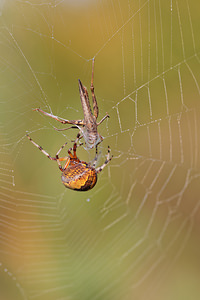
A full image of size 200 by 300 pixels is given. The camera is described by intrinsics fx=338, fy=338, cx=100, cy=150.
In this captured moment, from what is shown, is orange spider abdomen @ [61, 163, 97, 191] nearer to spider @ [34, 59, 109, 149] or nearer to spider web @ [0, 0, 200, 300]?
spider @ [34, 59, 109, 149]

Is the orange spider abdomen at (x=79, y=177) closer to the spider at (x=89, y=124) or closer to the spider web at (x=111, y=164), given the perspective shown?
the spider at (x=89, y=124)

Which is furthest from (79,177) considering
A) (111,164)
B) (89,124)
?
(111,164)

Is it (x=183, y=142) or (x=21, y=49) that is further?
(x=183, y=142)

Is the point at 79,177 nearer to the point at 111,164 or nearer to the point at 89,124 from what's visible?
the point at 89,124

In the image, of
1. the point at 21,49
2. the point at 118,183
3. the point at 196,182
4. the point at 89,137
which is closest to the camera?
the point at 89,137

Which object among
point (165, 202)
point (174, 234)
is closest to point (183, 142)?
point (165, 202)

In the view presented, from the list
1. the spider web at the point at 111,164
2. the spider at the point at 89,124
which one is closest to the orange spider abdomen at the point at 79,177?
the spider at the point at 89,124

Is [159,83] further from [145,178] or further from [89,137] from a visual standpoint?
[89,137]
